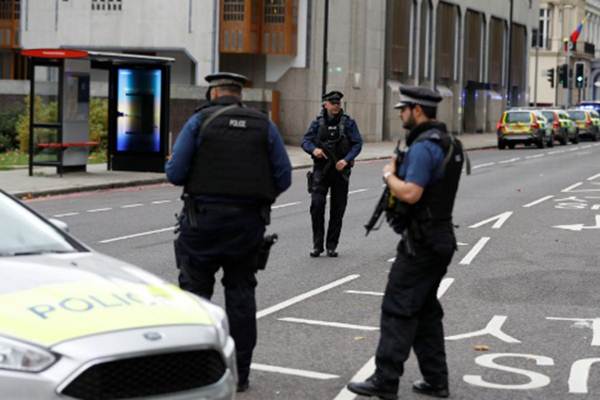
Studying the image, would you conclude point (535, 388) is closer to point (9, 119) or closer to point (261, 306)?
point (261, 306)

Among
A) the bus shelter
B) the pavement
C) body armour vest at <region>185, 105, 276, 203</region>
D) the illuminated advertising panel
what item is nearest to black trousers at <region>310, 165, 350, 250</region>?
body armour vest at <region>185, 105, 276, 203</region>

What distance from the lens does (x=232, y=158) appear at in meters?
7.58

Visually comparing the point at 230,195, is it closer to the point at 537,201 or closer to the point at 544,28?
the point at 537,201

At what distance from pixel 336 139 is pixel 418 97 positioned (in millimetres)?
6838

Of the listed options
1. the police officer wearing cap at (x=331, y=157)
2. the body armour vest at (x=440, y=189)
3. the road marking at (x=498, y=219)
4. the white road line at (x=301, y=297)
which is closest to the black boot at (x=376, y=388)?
the body armour vest at (x=440, y=189)

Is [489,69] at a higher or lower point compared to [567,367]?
higher

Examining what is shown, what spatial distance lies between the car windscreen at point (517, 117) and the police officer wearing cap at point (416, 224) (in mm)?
43998

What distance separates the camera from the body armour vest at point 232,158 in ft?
24.8

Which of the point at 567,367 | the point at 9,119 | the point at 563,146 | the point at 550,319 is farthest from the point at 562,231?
the point at 563,146

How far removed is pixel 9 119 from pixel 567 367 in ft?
111

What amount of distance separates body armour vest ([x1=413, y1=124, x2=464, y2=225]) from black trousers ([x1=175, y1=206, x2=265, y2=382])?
100 cm

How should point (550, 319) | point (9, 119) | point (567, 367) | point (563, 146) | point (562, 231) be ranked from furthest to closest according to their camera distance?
point (563, 146)
point (9, 119)
point (562, 231)
point (550, 319)
point (567, 367)

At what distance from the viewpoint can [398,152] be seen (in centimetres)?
750

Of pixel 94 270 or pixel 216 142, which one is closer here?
pixel 94 270
